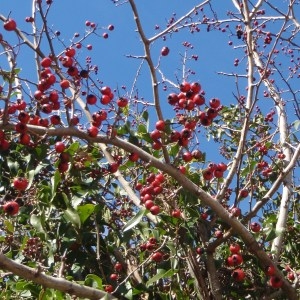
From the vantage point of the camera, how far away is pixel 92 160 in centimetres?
302

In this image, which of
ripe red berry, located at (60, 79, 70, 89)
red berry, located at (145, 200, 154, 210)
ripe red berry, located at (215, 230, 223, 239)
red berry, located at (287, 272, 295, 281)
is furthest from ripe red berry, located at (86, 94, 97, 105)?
red berry, located at (287, 272, 295, 281)

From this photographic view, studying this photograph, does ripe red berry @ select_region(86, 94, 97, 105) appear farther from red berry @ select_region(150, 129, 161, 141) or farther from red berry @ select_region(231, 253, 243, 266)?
red berry @ select_region(231, 253, 243, 266)

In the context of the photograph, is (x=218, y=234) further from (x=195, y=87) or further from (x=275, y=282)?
(x=195, y=87)

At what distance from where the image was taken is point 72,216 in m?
2.67

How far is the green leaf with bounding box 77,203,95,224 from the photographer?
2.71m

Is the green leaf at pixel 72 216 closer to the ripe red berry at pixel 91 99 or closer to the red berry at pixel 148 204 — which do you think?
the red berry at pixel 148 204

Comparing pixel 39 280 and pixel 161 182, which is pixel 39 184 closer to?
pixel 161 182

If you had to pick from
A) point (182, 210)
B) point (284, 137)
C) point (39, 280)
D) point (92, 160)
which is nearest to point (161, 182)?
point (182, 210)

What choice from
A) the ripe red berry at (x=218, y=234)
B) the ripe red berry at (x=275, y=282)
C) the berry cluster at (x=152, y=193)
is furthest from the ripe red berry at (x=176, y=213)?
the ripe red berry at (x=275, y=282)

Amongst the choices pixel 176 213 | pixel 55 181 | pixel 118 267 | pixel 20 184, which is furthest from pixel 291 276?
pixel 20 184

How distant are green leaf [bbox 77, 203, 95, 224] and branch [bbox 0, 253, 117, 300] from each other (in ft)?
1.84

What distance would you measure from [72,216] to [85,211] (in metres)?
0.07

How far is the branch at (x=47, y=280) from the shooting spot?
1.94m

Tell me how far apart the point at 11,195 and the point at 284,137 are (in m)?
1.88
